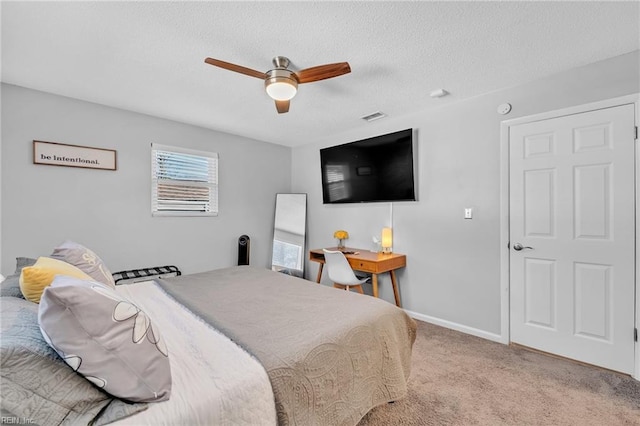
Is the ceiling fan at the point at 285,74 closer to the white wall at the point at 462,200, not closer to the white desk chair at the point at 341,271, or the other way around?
the white wall at the point at 462,200

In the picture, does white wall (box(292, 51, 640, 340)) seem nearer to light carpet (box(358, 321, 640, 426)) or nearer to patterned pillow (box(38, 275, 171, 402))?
light carpet (box(358, 321, 640, 426))

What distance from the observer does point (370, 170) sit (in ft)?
12.0

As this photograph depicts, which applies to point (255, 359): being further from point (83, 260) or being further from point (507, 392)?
point (507, 392)

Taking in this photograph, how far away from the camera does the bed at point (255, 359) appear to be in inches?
33.1

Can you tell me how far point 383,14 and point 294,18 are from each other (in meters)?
0.55

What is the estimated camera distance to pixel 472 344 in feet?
8.66

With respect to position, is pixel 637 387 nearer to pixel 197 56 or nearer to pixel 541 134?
pixel 541 134

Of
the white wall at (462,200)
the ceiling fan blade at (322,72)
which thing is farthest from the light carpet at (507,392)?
the ceiling fan blade at (322,72)

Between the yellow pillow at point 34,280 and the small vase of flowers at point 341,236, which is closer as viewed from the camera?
the yellow pillow at point 34,280

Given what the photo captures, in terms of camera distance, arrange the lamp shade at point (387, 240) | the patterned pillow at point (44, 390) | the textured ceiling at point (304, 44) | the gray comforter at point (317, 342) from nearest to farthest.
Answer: the patterned pillow at point (44, 390) → the gray comforter at point (317, 342) → the textured ceiling at point (304, 44) → the lamp shade at point (387, 240)

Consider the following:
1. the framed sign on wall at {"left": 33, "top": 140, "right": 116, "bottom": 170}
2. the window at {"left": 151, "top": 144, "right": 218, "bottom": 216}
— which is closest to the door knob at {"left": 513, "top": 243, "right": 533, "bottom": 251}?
the window at {"left": 151, "top": 144, "right": 218, "bottom": 216}

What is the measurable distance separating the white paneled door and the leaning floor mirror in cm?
287

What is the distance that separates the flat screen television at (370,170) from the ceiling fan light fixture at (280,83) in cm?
172

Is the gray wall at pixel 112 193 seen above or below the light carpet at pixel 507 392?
above
